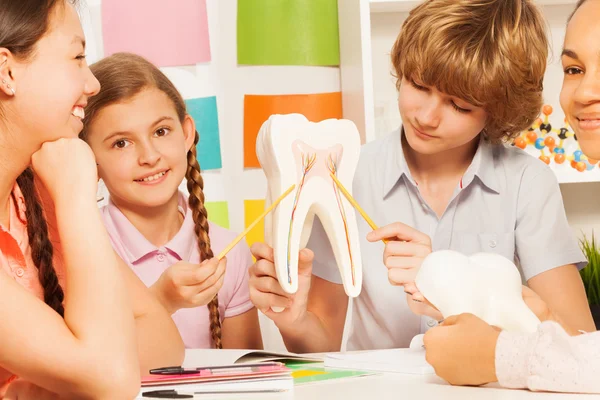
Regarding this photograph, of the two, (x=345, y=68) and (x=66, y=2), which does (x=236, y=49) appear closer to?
(x=345, y=68)

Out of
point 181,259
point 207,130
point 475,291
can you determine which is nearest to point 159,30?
point 207,130

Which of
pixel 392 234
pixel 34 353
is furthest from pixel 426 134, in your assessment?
pixel 34 353

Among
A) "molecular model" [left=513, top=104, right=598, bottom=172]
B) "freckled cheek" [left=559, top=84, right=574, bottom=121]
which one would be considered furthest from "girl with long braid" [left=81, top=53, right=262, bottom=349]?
"molecular model" [left=513, top=104, right=598, bottom=172]

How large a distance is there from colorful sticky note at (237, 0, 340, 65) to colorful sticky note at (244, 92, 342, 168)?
104 mm

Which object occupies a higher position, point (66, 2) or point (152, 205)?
point (66, 2)

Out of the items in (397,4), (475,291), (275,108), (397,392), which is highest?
(397,4)

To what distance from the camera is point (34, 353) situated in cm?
88

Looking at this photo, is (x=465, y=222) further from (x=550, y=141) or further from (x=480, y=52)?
(x=550, y=141)

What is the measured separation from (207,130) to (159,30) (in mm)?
318

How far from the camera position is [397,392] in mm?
917

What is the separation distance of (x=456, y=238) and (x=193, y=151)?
2.09ft

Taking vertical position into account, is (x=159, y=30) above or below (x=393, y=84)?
above

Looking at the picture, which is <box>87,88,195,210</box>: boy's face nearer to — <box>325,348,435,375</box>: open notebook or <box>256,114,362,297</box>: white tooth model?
<box>256,114,362,297</box>: white tooth model

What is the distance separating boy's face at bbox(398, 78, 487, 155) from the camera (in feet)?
4.66
